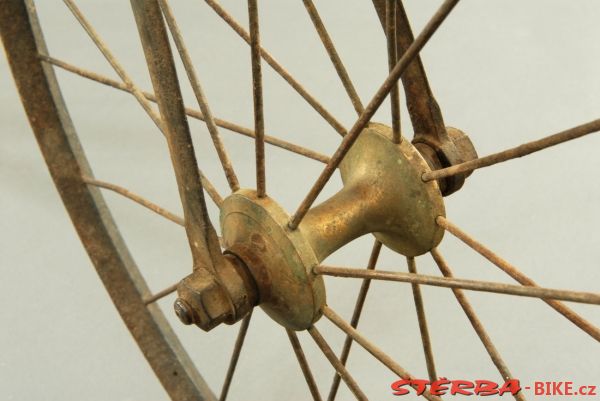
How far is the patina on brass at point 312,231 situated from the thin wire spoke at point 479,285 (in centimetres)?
5

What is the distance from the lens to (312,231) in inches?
55.4

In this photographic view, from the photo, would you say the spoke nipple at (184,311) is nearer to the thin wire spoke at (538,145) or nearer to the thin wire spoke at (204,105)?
the thin wire spoke at (204,105)

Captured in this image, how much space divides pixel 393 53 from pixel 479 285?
35cm

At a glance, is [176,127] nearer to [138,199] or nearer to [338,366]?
[338,366]

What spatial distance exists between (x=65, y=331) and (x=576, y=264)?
1.30 metres

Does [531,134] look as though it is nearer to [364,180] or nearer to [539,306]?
[539,306]

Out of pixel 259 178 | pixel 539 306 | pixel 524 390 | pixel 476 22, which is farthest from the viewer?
pixel 476 22

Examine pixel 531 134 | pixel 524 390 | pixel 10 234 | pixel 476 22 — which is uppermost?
pixel 476 22

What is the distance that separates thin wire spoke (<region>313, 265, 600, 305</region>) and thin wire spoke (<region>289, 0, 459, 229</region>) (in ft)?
0.33

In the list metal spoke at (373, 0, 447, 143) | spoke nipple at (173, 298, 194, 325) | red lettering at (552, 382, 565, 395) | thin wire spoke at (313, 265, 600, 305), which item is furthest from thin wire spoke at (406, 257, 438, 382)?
red lettering at (552, 382, 565, 395)

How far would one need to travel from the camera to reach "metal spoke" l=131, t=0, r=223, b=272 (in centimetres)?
118

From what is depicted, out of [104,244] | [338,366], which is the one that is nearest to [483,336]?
[338,366]

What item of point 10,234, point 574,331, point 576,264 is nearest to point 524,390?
point 574,331

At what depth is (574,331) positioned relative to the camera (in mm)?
2268
